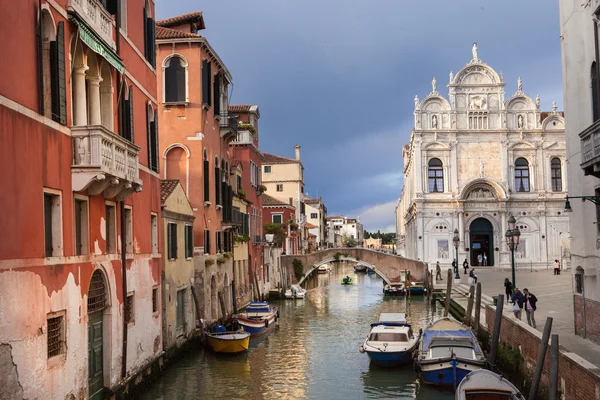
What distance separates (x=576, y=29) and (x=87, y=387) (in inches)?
542

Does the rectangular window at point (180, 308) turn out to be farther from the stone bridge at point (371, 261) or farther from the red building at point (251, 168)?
the stone bridge at point (371, 261)

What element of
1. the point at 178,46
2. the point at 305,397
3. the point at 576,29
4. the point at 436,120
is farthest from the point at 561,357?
the point at 436,120

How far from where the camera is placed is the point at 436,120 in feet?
154

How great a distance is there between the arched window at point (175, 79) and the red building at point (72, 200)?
6.58 m

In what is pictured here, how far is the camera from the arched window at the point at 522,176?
47.3m

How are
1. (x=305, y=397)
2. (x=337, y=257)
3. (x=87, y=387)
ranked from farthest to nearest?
(x=337, y=257), (x=305, y=397), (x=87, y=387)

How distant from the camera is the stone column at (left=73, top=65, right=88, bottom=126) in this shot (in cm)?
1123

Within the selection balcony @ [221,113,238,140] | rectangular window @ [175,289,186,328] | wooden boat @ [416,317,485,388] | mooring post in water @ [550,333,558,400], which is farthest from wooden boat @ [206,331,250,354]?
mooring post in water @ [550,333,558,400]

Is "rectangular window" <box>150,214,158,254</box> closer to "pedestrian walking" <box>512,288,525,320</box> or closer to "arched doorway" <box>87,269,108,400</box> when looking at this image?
"arched doorway" <box>87,269,108,400</box>

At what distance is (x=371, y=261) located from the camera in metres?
44.1

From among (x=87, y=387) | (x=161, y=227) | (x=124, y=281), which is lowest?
(x=87, y=387)

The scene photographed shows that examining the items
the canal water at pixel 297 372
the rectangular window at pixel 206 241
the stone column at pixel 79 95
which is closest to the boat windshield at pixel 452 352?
the canal water at pixel 297 372

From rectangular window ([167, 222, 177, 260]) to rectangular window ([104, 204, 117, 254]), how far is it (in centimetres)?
479

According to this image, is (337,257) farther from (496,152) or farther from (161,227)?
(161,227)
